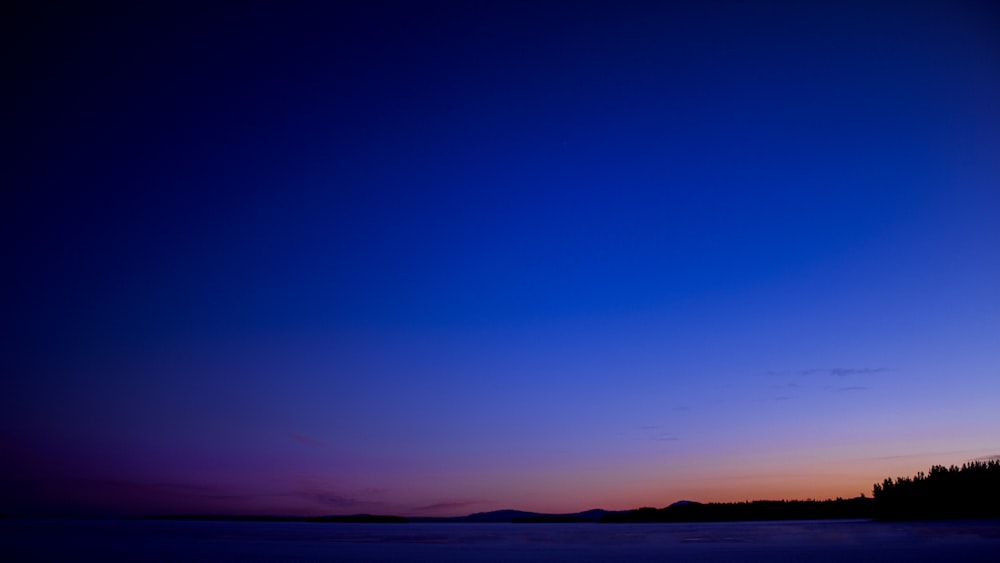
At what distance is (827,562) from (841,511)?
67.9 metres

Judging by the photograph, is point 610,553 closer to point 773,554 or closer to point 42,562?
point 773,554

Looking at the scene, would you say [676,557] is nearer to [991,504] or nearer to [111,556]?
[111,556]

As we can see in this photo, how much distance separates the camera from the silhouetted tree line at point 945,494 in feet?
150

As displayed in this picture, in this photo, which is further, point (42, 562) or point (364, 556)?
point (364, 556)

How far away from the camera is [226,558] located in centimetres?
2588

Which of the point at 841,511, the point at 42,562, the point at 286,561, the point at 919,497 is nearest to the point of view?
the point at 42,562

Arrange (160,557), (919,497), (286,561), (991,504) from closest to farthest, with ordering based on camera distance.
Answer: (286,561) → (160,557) → (991,504) → (919,497)

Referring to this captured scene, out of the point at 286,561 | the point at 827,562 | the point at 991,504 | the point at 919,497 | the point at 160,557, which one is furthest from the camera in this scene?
the point at 919,497

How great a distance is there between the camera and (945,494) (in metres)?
48.1

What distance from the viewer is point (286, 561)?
23641mm

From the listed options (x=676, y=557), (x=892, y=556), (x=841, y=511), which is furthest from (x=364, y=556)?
(x=841, y=511)

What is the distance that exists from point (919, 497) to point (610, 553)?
36.8m

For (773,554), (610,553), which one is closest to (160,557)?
(610,553)

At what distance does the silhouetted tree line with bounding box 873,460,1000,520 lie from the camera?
45.7 metres
